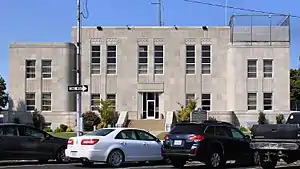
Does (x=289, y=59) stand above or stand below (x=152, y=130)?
above

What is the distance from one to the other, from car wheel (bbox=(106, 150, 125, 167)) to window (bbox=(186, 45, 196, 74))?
114 ft

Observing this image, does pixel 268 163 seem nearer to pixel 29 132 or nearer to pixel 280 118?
pixel 29 132

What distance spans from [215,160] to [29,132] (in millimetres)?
6842

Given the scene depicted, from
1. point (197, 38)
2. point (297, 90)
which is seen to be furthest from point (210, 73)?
point (297, 90)

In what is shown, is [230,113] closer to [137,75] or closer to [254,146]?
[137,75]

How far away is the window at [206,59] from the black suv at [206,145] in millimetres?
33956

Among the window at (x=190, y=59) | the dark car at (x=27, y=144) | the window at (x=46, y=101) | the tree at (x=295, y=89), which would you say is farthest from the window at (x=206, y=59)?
the dark car at (x=27, y=144)

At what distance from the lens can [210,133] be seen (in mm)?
19109

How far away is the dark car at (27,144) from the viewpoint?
19906mm

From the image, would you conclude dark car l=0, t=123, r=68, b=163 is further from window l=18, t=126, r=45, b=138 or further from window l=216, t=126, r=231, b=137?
window l=216, t=126, r=231, b=137

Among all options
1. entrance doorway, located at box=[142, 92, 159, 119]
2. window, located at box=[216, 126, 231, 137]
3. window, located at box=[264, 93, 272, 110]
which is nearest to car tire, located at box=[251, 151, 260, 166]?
window, located at box=[216, 126, 231, 137]

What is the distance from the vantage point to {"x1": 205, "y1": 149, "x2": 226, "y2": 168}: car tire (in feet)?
61.3

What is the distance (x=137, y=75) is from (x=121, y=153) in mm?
34608

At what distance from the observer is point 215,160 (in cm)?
1886
